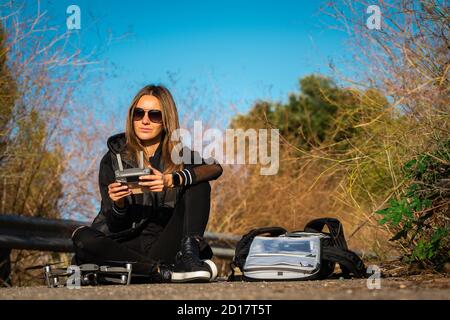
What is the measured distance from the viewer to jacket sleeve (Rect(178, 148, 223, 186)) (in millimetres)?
4895

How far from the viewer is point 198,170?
498cm

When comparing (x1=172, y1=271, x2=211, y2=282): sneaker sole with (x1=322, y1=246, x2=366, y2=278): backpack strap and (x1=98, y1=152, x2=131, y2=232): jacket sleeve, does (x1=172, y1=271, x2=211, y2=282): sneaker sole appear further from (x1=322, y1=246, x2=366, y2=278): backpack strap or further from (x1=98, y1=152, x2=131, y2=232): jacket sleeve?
(x1=322, y1=246, x2=366, y2=278): backpack strap

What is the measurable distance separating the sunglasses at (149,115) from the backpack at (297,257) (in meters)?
1.03

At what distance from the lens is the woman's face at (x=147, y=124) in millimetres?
5156

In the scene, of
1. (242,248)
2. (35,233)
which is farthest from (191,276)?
(35,233)

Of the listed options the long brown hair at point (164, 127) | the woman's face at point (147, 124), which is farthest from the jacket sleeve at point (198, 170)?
the woman's face at point (147, 124)

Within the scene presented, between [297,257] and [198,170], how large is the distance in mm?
821

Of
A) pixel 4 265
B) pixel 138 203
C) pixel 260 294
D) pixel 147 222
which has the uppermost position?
pixel 138 203

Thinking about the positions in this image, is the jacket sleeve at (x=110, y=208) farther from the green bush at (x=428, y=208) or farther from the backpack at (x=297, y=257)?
the green bush at (x=428, y=208)

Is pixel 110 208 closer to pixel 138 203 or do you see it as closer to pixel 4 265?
pixel 138 203

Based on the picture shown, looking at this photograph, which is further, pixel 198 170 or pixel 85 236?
pixel 198 170

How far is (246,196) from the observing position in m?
9.85
